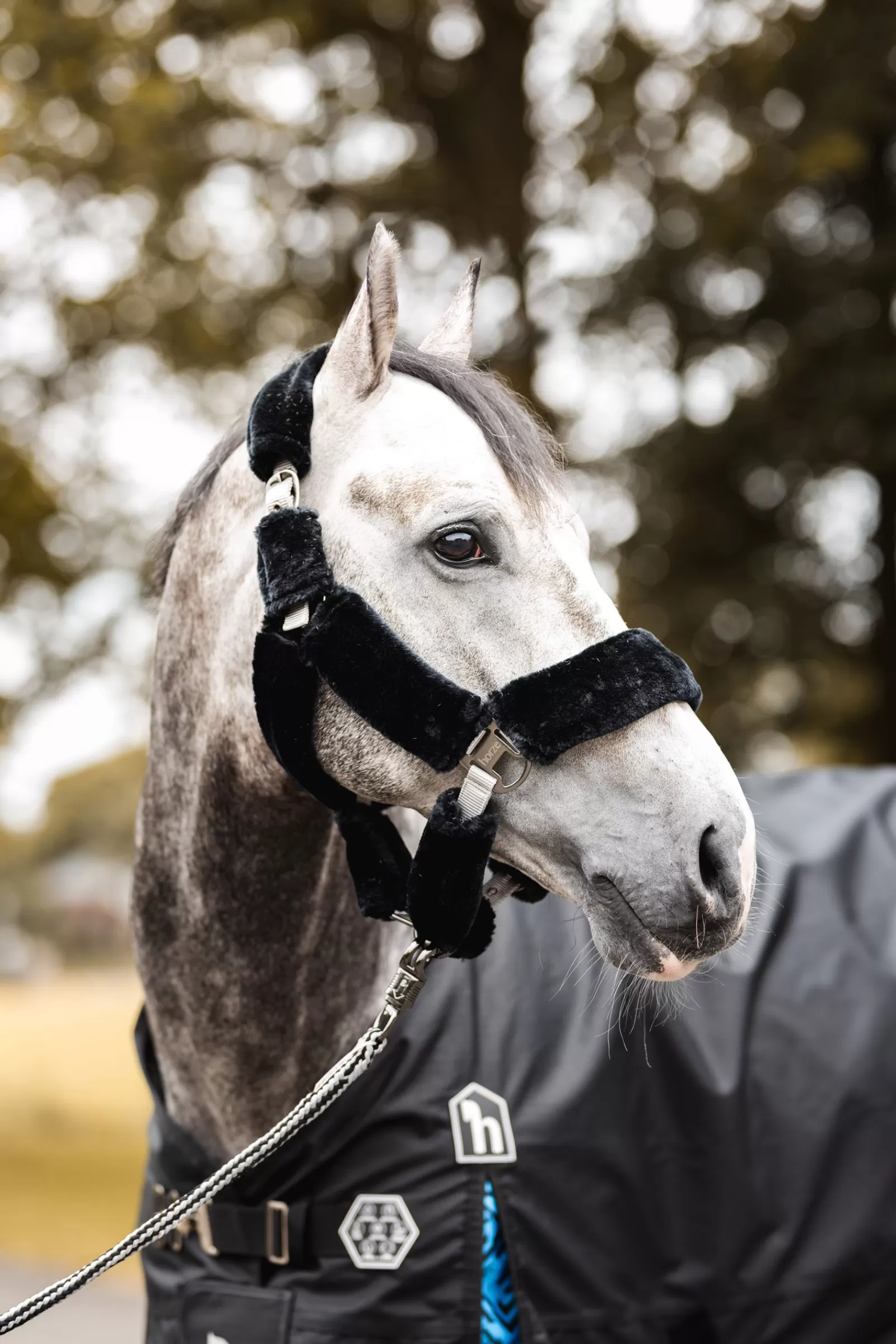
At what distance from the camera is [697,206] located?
7395 mm

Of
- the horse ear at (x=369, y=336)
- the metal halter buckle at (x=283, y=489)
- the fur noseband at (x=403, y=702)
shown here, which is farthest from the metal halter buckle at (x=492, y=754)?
the horse ear at (x=369, y=336)

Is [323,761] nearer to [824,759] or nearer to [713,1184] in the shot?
[713,1184]

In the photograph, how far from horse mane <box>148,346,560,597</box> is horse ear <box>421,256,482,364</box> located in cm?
14

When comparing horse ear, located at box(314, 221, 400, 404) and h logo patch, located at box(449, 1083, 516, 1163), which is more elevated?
horse ear, located at box(314, 221, 400, 404)

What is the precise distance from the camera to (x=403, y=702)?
5.65 ft

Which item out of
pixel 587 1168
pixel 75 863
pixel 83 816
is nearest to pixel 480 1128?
pixel 587 1168

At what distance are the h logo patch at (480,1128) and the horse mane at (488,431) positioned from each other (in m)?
1.09

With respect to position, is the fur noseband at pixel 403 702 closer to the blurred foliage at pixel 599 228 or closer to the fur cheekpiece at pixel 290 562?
the fur cheekpiece at pixel 290 562

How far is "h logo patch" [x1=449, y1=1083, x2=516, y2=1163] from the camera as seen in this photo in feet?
6.84

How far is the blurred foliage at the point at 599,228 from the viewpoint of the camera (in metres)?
7.26

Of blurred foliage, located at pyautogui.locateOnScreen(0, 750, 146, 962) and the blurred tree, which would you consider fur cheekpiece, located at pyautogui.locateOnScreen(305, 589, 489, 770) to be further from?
blurred foliage, located at pyautogui.locateOnScreen(0, 750, 146, 962)

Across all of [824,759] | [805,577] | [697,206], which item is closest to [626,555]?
[805,577]

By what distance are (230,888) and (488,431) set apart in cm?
90

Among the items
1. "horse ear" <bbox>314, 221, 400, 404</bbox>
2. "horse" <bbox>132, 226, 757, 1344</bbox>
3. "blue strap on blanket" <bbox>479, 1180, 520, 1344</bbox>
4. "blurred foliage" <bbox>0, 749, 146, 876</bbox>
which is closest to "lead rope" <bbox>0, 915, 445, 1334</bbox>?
"horse" <bbox>132, 226, 757, 1344</bbox>
